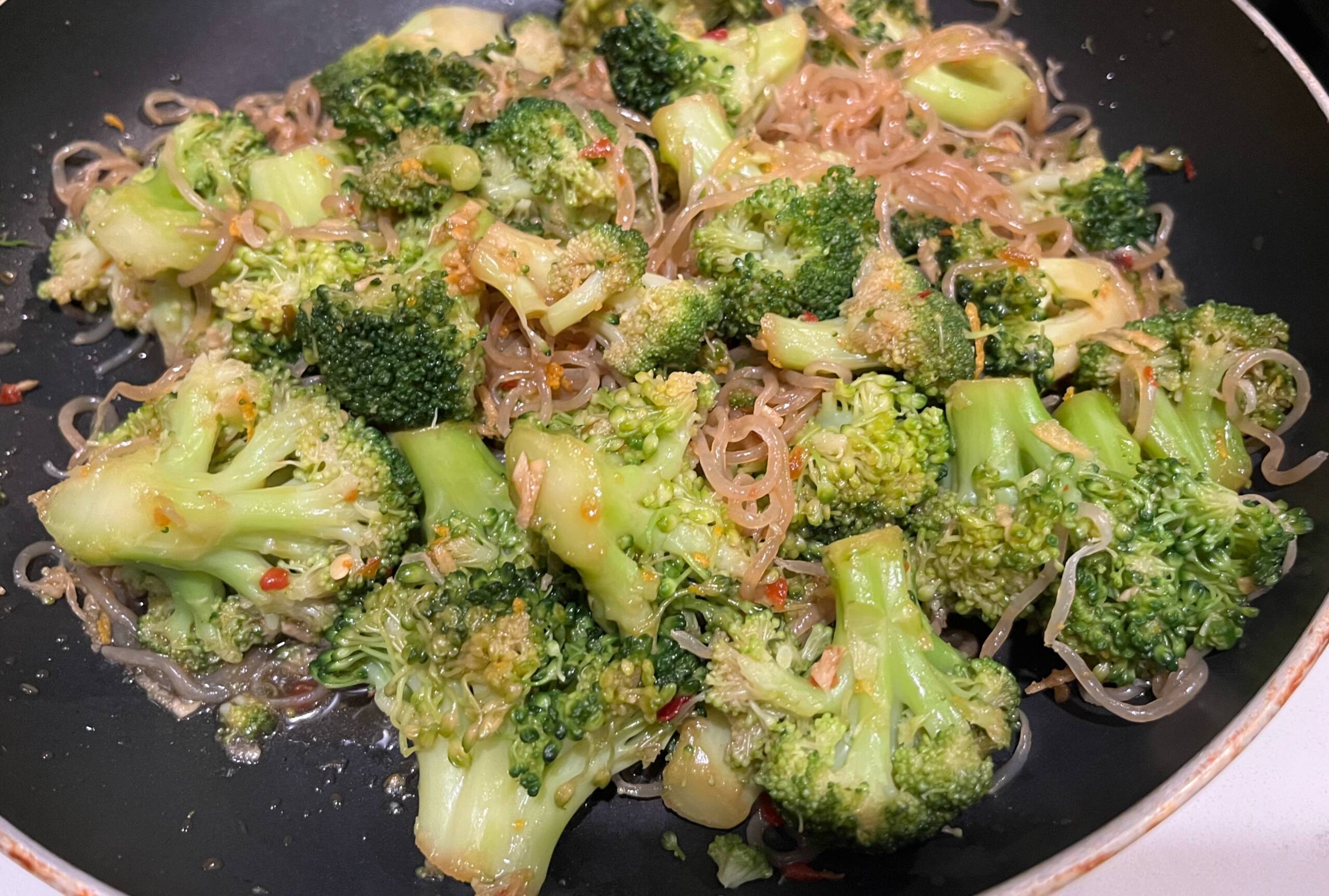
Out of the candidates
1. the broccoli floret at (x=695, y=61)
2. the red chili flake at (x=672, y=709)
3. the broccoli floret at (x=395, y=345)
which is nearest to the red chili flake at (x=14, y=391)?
the broccoli floret at (x=395, y=345)

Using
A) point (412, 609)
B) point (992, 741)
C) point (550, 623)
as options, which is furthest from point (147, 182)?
point (992, 741)

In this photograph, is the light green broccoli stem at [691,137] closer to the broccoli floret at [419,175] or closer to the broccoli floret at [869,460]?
the broccoli floret at [419,175]

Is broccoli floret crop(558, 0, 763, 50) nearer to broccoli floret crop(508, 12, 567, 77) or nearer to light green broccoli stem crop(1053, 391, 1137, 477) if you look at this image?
broccoli floret crop(508, 12, 567, 77)

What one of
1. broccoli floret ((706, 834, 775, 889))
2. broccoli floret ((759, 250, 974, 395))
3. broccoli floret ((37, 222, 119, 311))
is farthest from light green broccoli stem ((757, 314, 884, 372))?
broccoli floret ((37, 222, 119, 311))

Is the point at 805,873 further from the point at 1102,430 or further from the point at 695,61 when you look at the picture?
the point at 695,61

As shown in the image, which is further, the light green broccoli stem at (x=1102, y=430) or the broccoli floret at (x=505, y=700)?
the light green broccoli stem at (x=1102, y=430)

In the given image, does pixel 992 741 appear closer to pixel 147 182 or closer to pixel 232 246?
pixel 232 246
